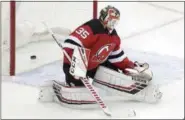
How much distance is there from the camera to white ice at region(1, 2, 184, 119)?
1.70 m

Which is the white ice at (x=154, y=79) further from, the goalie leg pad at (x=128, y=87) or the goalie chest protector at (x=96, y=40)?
the goalie chest protector at (x=96, y=40)

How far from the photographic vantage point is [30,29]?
217cm

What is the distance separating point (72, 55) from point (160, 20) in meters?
1.75

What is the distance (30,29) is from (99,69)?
499 mm

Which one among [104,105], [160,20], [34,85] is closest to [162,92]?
[104,105]

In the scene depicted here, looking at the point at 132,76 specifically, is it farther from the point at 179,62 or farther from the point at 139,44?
the point at 139,44

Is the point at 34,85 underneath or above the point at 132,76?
underneath

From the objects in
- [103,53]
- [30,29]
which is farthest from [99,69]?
[30,29]

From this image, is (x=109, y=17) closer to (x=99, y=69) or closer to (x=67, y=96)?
(x=99, y=69)

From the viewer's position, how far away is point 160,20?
10.9ft

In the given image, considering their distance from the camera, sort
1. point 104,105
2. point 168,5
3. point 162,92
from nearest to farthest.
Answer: point 104,105 < point 162,92 < point 168,5

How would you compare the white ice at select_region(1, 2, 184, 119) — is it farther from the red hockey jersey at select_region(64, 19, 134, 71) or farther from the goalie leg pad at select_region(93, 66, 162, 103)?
the red hockey jersey at select_region(64, 19, 134, 71)

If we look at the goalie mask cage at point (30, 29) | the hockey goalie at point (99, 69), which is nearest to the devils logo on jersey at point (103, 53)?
the hockey goalie at point (99, 69)

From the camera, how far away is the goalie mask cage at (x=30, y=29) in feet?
6.70
